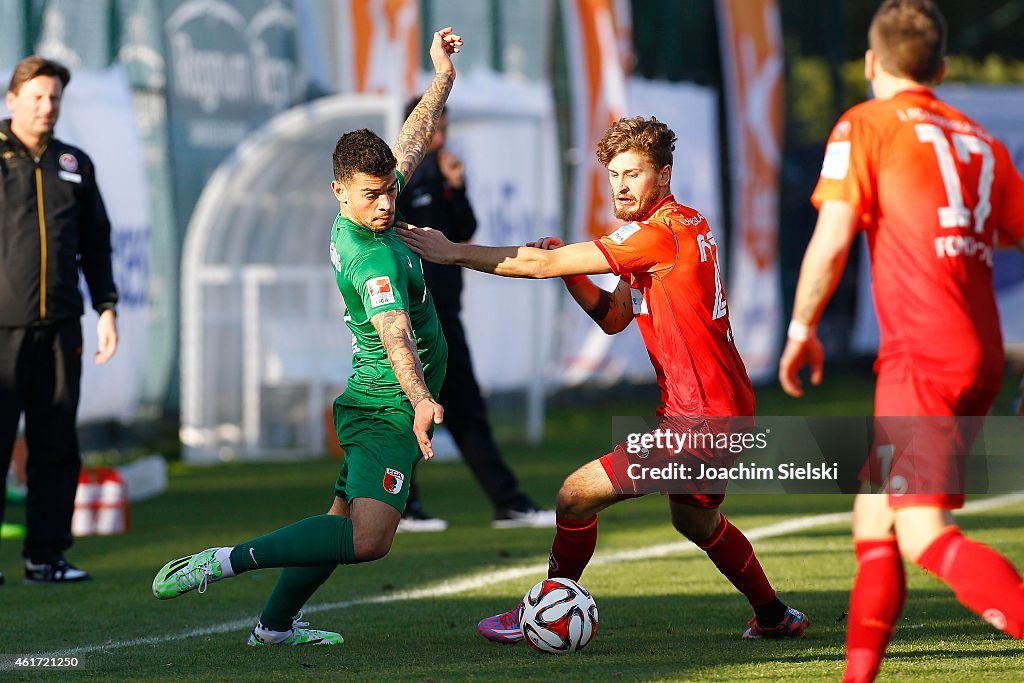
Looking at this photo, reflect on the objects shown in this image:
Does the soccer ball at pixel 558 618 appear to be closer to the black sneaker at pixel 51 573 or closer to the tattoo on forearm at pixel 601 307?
the tattoo on forearm at pixel 601 307

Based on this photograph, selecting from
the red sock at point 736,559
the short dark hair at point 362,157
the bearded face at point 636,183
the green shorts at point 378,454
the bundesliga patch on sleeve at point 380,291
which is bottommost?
the red sock at point 736,559

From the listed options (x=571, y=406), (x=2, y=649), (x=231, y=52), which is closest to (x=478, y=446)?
(x=2, y=649)

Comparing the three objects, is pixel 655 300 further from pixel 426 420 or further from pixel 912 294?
pixel 912 294

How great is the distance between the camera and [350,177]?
5.76 metres

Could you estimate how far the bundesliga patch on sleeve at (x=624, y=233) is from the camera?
5629 mm

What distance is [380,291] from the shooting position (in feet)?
18.4

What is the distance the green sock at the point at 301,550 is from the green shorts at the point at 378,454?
6.2 inches

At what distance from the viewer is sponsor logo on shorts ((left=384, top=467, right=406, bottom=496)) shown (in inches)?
226

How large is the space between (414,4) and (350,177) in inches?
440

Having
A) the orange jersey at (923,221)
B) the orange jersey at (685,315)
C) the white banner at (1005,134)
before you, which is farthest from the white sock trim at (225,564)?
the white banner at (1005,134)

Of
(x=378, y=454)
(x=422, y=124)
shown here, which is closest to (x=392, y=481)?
(x=378, y=454)

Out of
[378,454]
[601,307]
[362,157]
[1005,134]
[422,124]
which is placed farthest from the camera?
[1005,134]

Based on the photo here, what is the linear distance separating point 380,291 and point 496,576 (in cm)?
282

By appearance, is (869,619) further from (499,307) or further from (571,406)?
(571,406)
